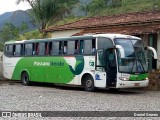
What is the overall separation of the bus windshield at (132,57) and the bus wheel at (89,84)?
2.06 metres

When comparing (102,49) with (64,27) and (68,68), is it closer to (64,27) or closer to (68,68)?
(68,68)

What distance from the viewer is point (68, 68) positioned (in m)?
21.8

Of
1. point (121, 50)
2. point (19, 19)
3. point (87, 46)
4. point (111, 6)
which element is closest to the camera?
point (121, 50)

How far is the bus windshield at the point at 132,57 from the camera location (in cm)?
1886

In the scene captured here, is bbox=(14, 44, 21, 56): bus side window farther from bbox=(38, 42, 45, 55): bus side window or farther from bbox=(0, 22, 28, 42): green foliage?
bbox=(0, 22, 28, 42): green foliage

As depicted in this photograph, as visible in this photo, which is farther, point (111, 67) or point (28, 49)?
point (28, 49)

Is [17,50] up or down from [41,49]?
down

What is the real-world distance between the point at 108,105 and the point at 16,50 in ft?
44.1

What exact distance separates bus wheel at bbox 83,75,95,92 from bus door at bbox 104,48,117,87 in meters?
1.16

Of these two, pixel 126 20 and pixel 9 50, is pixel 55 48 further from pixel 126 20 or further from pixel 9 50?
pixel 126 20

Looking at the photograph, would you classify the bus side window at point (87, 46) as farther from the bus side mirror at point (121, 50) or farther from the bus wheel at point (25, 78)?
the bus wheel at point (25, 78)

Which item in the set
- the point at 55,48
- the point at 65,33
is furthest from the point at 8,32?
the point at 55,48

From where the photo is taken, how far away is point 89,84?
20406mm

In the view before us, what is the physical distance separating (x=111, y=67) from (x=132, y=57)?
3.65 ft
